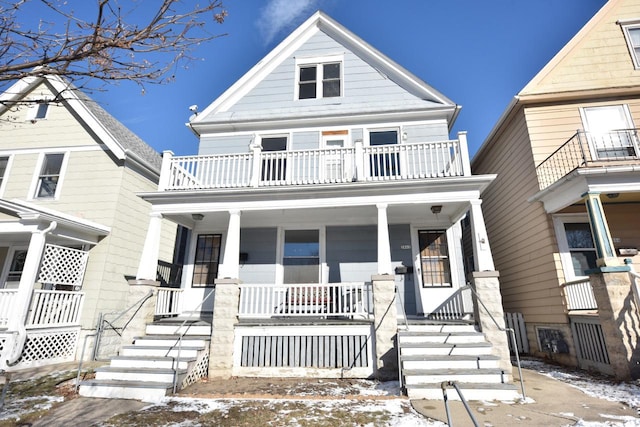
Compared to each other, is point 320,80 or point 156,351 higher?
point 320,80

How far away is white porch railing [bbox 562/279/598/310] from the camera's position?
7.06m

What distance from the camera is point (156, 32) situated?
2467 mm

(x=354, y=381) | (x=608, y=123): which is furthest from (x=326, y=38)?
(x=354, y=381)

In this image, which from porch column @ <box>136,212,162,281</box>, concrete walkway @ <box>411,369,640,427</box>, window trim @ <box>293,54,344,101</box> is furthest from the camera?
window trim @ <box>293,54,344,101</box>

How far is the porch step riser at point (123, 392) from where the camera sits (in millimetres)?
5191

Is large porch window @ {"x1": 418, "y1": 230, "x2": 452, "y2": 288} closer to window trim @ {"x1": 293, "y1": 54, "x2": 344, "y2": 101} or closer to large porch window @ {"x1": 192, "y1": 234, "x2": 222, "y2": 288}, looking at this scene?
window trim @ {"x1": 293, "y1": 54, "x2": 344, "y2": 101}

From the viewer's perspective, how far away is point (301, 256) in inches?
363

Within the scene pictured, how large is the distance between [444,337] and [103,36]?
6.77m

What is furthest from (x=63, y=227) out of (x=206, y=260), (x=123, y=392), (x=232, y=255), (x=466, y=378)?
(x=466, y=378)

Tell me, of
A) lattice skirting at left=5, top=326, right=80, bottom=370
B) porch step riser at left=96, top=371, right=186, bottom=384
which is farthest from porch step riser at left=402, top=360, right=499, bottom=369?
lattice skirting at left=5, top=326, right=80, bottom=370

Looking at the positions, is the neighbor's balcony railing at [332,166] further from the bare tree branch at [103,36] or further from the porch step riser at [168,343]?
the bare tree branch at [103,36]

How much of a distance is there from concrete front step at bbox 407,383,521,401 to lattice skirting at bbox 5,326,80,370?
28.3ft

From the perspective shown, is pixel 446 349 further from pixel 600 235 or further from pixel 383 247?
pixel 600 235

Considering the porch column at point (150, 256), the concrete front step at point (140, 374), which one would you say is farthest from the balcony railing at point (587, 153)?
the porch column at point (150, 256)
